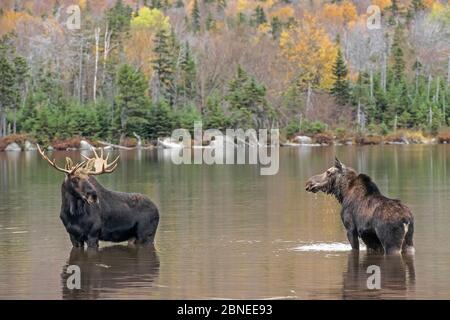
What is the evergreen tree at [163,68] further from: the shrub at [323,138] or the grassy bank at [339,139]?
the shrub at [323,138]

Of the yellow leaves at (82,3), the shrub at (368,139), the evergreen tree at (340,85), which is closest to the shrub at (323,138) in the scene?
the shrub at (368,139)

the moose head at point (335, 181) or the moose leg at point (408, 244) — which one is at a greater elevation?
the moose head at point (335, 181)

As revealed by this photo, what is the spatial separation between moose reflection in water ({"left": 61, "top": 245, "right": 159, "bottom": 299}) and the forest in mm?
66343

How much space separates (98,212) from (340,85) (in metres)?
82.8

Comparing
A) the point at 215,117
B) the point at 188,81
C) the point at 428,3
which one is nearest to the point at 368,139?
the point at 215,117

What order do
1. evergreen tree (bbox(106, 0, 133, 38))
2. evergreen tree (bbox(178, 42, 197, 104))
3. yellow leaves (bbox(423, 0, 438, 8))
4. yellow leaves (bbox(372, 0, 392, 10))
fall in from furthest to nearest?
yellow leaves (bbox(372, 0, 392, 10)), yellow leaves (bbox(423, 0, 438, 8)), evergreen tree (bbox(106, 0, 133, 38)), evergreen tree (bbox(178, 42, 197, 104))

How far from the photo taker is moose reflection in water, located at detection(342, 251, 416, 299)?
17.5 meters

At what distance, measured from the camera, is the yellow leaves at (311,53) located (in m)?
112

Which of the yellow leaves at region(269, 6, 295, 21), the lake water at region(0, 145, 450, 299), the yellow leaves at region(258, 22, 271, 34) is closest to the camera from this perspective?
the lake water at region(0, 145, 450, 299)

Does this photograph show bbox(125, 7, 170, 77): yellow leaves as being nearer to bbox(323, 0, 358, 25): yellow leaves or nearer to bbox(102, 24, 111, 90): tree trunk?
bbox(102, 24, 111, 90): tree trunk

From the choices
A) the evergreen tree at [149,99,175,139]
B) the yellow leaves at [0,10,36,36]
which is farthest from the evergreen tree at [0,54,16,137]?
the yellow leaves at [0,10,36,36]

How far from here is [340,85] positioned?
104 meters

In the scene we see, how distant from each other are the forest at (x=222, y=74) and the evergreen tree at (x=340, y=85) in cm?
13

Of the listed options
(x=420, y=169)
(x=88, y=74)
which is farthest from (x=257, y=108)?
(x=420, y=169)
